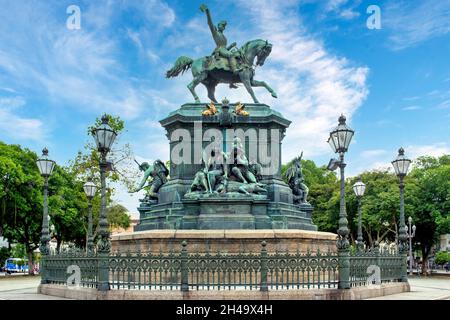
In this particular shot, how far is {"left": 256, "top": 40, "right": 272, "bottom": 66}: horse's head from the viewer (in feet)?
85.6

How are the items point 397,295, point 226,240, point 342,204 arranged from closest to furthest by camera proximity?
point 342,204 < point 397,295 < point 226,240

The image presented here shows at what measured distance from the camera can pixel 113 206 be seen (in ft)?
182

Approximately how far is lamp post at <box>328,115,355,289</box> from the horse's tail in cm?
1120

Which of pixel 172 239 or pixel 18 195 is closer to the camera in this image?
pixel 172 239

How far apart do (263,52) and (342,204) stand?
12.4 meters

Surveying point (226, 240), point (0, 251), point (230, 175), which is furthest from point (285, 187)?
point (0, 251)

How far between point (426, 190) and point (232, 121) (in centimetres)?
2906

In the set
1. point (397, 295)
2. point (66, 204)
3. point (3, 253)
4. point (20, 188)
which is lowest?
point (3, 253)

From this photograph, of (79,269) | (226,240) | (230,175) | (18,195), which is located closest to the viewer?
(79,269)

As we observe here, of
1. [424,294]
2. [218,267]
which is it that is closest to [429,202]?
[424,294]

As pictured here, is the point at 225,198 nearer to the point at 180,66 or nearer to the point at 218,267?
the point at 218,267

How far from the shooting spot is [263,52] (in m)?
26.2

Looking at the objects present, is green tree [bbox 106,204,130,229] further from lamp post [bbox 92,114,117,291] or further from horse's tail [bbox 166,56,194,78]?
lamp post [bbox 92,114,117,291]
